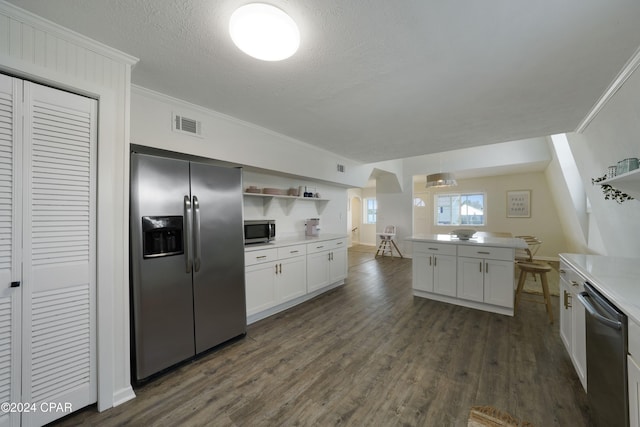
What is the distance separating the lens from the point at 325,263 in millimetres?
3875

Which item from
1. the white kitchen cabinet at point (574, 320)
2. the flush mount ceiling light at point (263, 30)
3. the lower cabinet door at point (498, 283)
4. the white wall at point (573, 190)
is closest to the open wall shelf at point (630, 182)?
the white kitchen cabinet at point (574, 320)

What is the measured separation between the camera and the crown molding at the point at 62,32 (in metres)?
1.28

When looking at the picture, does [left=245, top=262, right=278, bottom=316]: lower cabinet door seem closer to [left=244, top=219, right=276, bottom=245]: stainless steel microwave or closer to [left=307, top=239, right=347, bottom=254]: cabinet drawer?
[left=244, top=219, right=276, bottom=245]: stainless steel microwave

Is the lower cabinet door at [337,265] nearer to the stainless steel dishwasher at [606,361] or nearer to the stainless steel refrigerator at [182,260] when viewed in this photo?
the stainless steel refrigerator at [182,260]

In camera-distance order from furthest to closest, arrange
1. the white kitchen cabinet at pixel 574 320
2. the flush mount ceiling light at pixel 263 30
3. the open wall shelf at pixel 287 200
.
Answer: the open wall shelf at pixel 287 200 < the white kitchen cabinet at pixel 574 320 < the flush mount ceiling light at pixel 263 30

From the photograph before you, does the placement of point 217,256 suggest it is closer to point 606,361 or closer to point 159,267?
point 159,267

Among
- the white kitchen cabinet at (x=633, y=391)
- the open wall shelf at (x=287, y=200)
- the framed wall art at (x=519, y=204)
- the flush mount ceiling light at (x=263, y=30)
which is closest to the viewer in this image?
the white kitchen cabinet at (x=633, y=391)

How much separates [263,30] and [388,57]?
2.83ft

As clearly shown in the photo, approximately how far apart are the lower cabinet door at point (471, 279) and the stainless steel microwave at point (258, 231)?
268 cm

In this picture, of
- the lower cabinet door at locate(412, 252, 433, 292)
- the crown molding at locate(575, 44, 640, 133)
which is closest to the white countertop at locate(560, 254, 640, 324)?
the crown molding at locate(575, 44, 640, 133)

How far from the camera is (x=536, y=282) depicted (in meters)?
4.29

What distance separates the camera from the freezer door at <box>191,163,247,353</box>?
215cm

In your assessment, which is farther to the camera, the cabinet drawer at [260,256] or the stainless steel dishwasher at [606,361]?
the cabinet drawer at [260,256]

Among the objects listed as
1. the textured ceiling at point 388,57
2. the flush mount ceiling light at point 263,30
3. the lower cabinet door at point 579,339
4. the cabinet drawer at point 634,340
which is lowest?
the lower cabinet door at point 579,339
